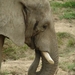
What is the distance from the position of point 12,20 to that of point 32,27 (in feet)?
0.91

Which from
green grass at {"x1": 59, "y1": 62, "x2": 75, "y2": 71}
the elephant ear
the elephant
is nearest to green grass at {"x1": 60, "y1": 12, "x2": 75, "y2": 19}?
green grass at {"x1": 59, "y1": 62, "x2": 75, "y2": 71}

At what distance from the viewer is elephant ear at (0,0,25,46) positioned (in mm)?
3168

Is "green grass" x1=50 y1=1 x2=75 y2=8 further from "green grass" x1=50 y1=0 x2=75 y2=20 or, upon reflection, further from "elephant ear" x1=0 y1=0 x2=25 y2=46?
"elephant ear" x1=0 y1=0 x2=25 y2=46

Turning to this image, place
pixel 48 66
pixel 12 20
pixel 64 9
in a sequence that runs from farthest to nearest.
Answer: pixel 64 9, pixel 48 66, pixel 12 20

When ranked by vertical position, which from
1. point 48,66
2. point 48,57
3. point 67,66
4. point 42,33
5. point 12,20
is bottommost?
point 67,66

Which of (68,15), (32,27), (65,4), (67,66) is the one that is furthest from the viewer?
(65,4)

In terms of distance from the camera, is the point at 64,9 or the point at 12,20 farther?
the point at 64,9

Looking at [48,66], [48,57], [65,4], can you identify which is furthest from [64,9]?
[48,57]

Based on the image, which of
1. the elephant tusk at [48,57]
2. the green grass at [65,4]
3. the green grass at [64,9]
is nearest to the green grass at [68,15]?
the green grass at [64,9]

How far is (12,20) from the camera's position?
3.22 meters

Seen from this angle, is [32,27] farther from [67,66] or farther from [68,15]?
[68,15]

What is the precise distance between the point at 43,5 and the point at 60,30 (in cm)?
323

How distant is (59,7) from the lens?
823cm

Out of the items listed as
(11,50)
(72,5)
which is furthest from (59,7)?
(11,50)
